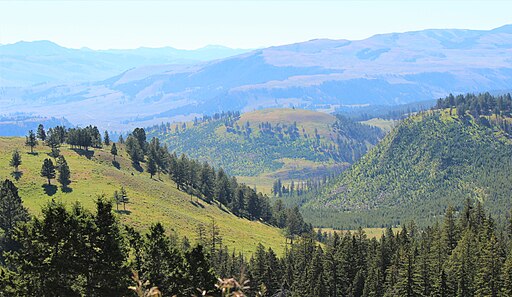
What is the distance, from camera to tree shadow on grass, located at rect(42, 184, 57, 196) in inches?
5462

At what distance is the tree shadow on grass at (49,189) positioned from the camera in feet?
455

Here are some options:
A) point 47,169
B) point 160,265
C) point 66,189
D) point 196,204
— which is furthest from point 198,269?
point 196,204

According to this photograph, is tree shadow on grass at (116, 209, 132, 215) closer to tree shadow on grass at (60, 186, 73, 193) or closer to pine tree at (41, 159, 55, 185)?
tree shadow on grass at (60, 186, 73, 193)

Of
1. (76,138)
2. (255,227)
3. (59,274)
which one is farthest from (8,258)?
(76,138)

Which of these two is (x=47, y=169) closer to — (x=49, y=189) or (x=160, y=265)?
(x=49, y=189)

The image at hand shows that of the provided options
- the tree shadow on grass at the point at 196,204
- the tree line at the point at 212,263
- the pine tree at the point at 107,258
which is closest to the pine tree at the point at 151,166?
the tree shadow on grass at the point at 196,204

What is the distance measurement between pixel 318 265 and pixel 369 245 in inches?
761

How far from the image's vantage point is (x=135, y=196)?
6324 inches

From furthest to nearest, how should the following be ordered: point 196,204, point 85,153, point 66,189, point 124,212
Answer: point 85,153 → point 196,204 → point 66,189 → point 124,212

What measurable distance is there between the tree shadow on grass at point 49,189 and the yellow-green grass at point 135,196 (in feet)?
2.75

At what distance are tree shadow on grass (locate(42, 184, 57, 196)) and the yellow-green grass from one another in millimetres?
837

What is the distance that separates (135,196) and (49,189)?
28.1m

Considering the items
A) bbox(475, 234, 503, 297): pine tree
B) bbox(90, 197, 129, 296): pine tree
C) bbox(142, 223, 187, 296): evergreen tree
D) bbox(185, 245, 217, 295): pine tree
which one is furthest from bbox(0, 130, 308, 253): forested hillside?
bbox(90, 197, 129, 296): pine tree

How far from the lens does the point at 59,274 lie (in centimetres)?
3900
